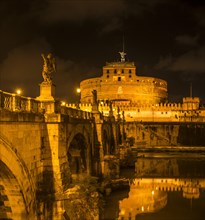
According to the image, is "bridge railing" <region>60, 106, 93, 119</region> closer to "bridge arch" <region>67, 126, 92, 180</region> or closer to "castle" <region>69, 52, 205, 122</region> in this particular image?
"bridge arch" <region>67, 126, 92, 180</region>

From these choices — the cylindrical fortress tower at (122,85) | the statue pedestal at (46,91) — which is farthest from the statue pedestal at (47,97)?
the cylindrical fortress tower at (122,85)

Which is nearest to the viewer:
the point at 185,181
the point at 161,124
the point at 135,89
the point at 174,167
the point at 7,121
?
the point at 7,121

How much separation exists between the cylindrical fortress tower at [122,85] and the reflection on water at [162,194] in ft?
161

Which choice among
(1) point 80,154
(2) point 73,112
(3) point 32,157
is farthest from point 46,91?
(1) point 80,154

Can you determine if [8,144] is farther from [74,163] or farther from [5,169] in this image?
[74,163]

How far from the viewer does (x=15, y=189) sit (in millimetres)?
12266

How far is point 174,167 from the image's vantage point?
39.4 m

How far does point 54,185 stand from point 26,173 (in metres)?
2.86

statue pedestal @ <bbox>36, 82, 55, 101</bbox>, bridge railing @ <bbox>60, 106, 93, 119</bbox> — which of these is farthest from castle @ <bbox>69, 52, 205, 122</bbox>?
statue pedestal @ <bbox>36, 82, 55, 101</bbox>

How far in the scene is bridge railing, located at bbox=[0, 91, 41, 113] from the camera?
11459 millimetres

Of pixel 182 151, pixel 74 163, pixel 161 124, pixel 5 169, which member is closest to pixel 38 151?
pixel 5 169

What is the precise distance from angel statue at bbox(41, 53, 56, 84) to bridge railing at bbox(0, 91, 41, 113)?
6.52ft

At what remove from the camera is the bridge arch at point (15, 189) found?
11789 millimetres

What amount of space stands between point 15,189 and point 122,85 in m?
78.8
